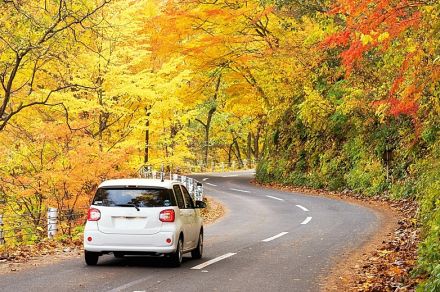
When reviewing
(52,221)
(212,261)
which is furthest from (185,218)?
(52,221)

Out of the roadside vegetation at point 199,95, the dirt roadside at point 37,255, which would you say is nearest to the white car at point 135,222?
the dirt roadside at point 37,255

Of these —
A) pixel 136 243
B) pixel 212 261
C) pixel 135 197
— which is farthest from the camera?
pixel 212 261

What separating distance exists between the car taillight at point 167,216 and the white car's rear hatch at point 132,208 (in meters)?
0.06

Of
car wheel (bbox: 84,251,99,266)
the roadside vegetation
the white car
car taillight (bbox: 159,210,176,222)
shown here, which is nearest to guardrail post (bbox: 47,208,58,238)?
the roadside vegetation

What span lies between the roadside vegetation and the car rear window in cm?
387

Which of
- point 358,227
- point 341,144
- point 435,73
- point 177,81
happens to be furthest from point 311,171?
point 435,73

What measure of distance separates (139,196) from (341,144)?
24291mm

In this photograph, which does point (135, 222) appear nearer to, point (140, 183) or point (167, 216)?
point (167, 216)

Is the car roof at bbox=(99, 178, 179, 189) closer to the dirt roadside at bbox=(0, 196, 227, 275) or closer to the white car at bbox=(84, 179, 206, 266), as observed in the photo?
the white car at bbox=(84, 179, 206, 266)

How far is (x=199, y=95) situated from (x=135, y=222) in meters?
27.8

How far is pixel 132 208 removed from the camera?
10.8 metres

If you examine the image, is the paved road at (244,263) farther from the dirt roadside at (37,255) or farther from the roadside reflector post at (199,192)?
the roadside reflector post at (199,192)

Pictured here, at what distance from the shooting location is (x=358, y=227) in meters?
17.9

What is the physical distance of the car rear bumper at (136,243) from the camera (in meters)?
10.6
